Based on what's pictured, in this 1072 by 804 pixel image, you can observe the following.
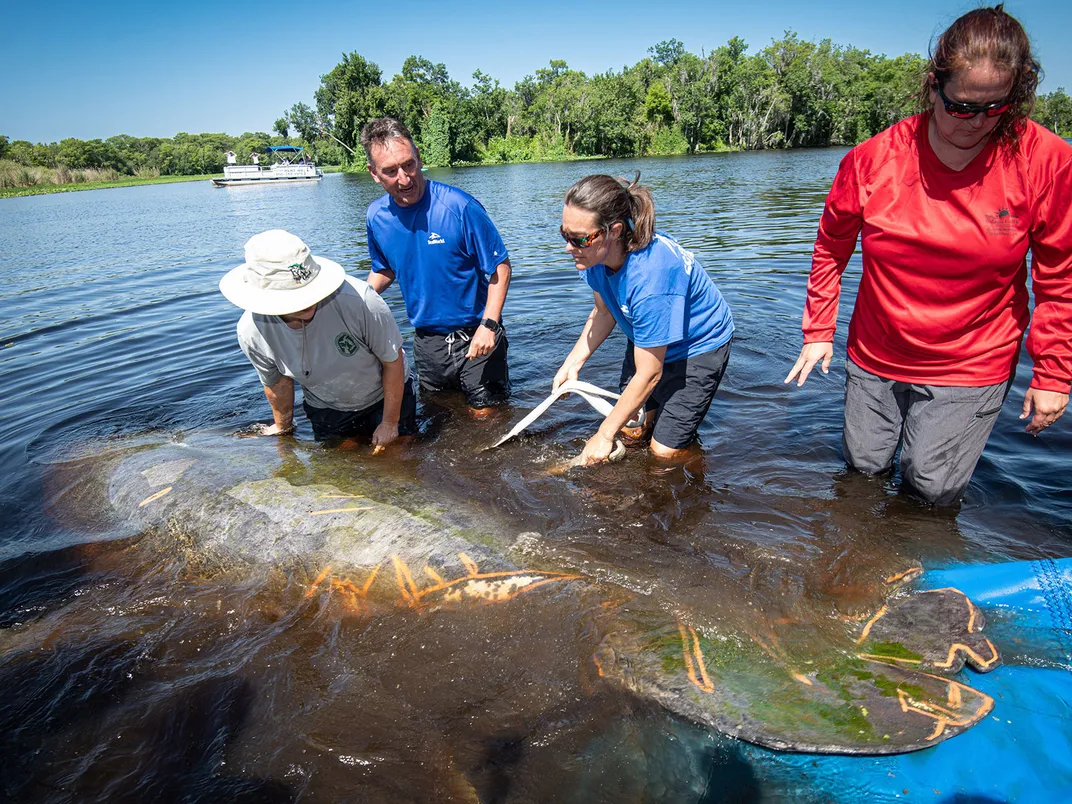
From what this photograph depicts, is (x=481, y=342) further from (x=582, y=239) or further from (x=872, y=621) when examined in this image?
Result: (x=872, y=621)

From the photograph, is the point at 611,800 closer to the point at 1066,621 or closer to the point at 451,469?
the point at 1066,621

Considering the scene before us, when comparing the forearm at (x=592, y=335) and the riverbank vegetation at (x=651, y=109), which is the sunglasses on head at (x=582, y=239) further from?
the riverbank vegetation at (x=651, y=109)

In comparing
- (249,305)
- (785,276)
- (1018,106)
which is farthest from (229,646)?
(785,276)

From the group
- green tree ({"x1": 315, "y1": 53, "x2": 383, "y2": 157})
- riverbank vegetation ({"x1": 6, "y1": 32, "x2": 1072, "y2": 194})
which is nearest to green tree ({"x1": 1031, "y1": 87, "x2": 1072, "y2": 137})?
riverbank vegetation ({"x1": 6, "y1": 32, "x2": 1072, "y2": 194})

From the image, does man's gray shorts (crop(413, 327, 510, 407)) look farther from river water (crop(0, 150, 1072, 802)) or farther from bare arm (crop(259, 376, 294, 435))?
bare arm (crop(259, 376, 294, 435))

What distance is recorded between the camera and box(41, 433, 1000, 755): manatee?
2297 millimetres

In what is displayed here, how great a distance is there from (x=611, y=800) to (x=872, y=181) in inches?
126

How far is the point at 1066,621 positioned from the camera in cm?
262

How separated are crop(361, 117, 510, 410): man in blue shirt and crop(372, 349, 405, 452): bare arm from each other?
103 centimetres

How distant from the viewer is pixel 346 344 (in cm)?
409

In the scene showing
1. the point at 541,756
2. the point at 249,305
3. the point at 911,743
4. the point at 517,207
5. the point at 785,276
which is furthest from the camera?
the point at 517,207

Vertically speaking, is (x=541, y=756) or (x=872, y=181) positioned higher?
(x=872, y=181)

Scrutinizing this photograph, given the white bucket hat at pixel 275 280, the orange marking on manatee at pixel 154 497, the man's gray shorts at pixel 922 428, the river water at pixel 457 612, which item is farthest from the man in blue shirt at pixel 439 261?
the man's gray shorts at pixel 922 428

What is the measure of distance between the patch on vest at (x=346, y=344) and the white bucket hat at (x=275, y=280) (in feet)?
1.93
